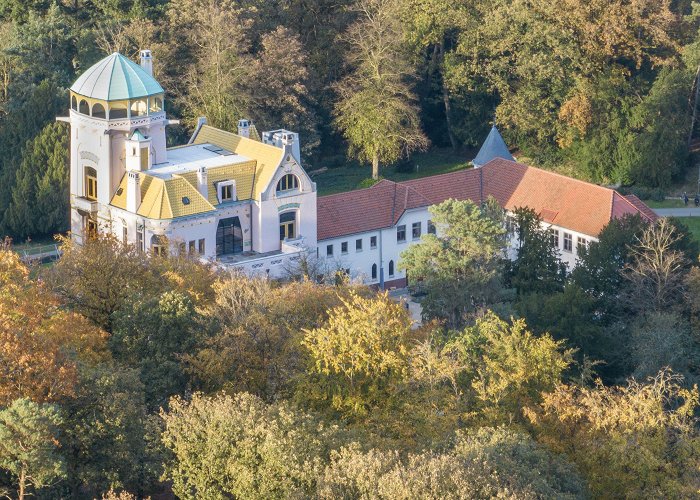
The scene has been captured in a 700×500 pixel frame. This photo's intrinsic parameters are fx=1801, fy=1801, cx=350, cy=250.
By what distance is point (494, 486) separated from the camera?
5197cm

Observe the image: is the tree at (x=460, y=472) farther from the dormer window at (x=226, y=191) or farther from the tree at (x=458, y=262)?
the dormer window at (x=226, y=191)

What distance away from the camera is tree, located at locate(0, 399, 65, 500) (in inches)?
2181

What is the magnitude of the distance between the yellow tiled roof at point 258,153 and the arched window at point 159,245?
6140 mm

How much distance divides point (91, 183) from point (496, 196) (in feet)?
74.9

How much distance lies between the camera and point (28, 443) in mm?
55531

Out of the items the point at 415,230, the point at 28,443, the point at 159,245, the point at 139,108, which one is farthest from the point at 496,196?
the point at 28,443

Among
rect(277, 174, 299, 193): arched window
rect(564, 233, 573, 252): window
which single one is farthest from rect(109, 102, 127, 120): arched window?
rect(564, 233, 573, 252): window

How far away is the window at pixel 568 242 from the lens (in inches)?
3794

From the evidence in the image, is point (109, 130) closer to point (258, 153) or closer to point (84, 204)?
point (84, 204)

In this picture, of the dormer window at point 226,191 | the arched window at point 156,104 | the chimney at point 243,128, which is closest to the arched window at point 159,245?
the dormer window at point 226,191

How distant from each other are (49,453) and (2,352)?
4.34 m

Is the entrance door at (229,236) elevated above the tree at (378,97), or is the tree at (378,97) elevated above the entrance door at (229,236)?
the tree at (378,97)

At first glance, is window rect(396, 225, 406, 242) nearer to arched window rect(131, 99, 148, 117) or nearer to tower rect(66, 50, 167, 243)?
tower rect(66, 50, 167, 243)

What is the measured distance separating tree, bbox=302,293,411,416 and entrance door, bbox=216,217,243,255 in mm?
25467
